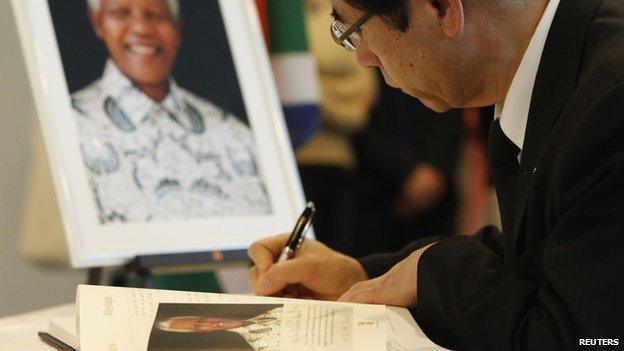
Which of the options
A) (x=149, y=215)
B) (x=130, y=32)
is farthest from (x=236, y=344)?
(x=130, y=32)

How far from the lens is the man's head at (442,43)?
4.85ft

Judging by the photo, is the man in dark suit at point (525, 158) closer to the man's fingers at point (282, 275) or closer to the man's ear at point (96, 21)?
the man's fingers at point (282, 275)

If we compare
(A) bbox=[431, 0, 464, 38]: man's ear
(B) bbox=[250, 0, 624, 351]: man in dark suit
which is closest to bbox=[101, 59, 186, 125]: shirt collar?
(B) bbox=[250, 0, 624, 351]: man in dark suit

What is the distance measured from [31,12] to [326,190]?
1527mm

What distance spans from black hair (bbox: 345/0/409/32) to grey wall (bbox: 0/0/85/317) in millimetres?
2026

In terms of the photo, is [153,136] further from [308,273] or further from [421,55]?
[421,55]

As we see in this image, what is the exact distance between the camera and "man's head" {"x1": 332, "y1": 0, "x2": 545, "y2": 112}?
1479mm

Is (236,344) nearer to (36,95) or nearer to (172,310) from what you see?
(172,310)

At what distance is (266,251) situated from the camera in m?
1.89

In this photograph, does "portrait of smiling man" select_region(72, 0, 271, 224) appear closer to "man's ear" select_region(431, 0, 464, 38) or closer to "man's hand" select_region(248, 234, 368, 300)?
"man's hand" select_region(248, 234, 368, 300)

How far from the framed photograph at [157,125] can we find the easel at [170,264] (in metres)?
0.02

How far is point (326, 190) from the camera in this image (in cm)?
366

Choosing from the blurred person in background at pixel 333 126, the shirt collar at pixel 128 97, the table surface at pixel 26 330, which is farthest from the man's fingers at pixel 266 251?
the blurred person in background at pixel 333 126

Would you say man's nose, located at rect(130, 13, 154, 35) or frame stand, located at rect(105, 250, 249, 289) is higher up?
man's nose, located at rect(130, 13, 154, 35)
